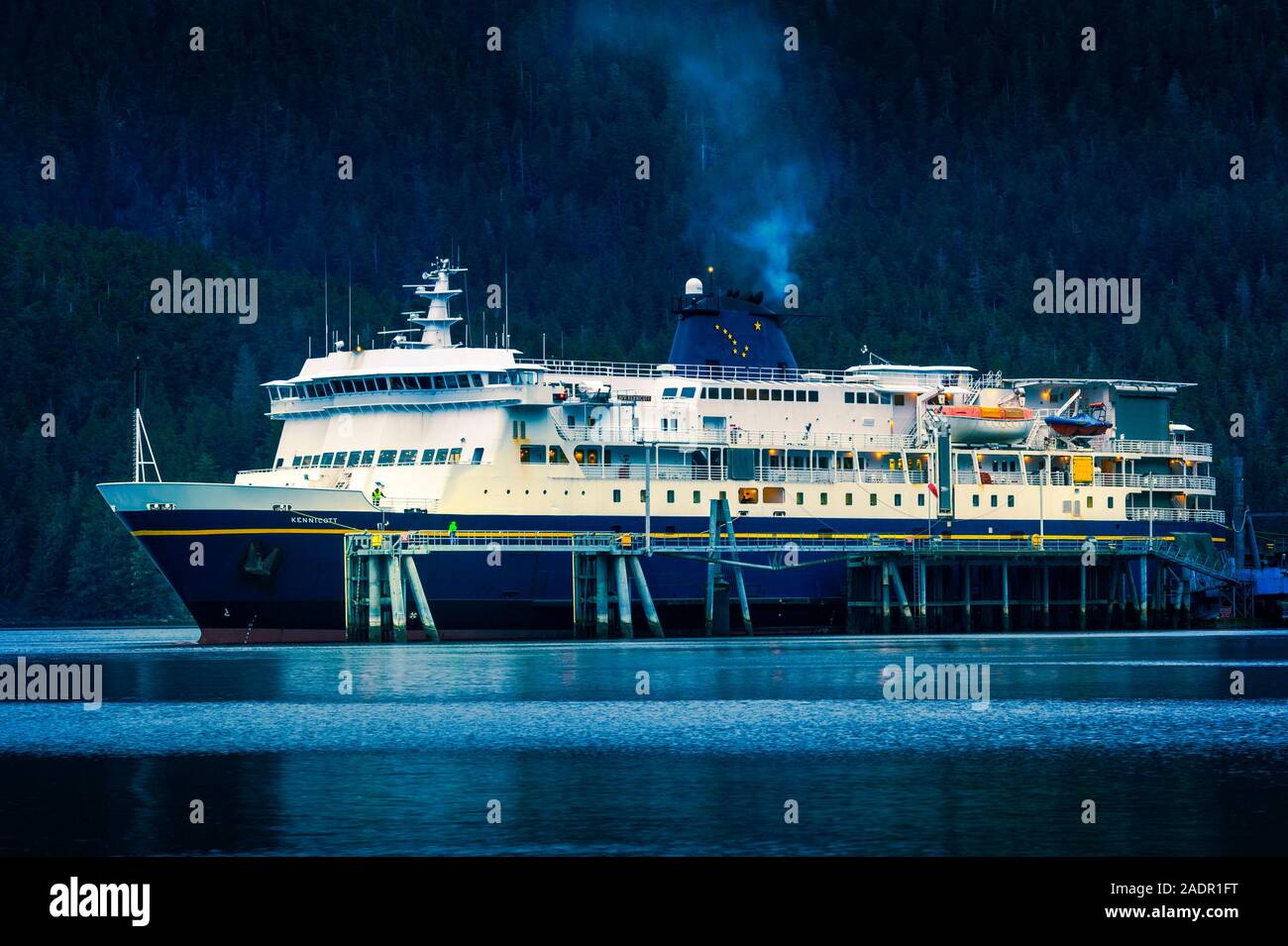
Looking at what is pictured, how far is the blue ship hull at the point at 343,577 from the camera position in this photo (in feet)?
202

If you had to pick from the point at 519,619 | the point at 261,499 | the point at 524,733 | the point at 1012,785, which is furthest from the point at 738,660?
the point at 1012,785

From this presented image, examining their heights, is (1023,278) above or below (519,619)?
above

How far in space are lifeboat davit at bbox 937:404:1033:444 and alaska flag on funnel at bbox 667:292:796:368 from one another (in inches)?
231

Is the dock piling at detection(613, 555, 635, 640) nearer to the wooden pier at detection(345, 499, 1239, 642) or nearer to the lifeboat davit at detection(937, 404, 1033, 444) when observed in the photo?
the wooden pier at detection(345, 499, 1239, 642)

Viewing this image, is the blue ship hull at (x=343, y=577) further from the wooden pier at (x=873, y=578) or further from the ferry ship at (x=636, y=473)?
the wooden pier at (x=873, y=578)

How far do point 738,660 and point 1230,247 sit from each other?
482ft

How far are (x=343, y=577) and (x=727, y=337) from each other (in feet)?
58.3

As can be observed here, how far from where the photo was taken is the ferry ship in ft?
206

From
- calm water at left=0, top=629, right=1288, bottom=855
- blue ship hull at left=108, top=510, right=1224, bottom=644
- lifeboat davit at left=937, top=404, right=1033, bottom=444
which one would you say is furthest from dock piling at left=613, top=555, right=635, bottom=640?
lifeboat davit at left=937, top=404, right=1033, bottom=444

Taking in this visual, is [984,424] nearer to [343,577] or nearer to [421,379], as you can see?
[421,379]

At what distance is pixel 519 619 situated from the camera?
65.0 metres

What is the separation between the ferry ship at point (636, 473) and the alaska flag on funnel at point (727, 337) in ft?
0.27

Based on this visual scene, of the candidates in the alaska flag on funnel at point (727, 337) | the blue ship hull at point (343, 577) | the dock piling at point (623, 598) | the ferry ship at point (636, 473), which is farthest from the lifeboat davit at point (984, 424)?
the dock piling at point (623, 598)
